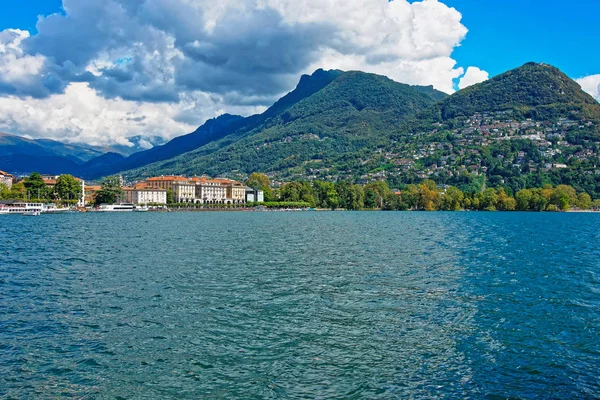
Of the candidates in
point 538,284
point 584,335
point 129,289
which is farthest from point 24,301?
point 538,284

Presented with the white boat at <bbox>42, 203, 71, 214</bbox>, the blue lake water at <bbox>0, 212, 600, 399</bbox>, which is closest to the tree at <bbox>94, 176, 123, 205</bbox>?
the white boat at <bbox>42, 203, 71, 214</bbox>

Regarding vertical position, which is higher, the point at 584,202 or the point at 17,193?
the point at 17,193

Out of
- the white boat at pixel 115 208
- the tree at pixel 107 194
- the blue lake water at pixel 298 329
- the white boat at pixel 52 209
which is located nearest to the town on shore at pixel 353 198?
the tree at pixel 107 194

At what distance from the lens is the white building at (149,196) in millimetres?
A: 196750

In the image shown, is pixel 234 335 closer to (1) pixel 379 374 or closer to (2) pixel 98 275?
(1) pixel 379 374

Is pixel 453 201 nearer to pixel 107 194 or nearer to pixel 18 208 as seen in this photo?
pixel 107 194

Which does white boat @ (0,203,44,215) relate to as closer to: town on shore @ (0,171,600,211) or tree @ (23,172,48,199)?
town on shore @ (0,171,600,211)

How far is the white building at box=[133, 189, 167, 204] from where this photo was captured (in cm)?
19675

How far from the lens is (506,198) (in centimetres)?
18138

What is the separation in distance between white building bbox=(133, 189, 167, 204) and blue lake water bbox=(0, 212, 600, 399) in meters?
169

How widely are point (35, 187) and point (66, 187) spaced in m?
9.31

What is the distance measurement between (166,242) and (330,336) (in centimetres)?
3629

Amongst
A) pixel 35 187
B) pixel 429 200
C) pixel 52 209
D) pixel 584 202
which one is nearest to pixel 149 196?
pixel 35 187

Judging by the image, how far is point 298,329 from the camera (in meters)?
17.2
